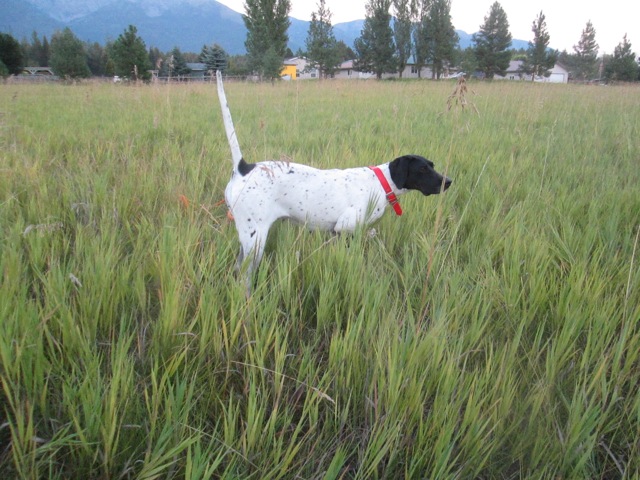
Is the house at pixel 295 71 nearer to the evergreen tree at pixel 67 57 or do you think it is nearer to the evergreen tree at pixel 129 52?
the evergreen tree at pixel 129 52

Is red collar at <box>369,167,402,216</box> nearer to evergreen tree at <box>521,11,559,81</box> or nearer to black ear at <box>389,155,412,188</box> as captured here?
black ear at <box>389,155,412,188</box>

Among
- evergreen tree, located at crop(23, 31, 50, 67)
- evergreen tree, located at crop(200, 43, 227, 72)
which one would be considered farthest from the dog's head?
evergreen tree, located at crop(23, 31, 50, 67)

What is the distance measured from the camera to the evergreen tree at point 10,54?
29859 millimetres

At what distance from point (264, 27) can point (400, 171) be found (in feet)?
95.3

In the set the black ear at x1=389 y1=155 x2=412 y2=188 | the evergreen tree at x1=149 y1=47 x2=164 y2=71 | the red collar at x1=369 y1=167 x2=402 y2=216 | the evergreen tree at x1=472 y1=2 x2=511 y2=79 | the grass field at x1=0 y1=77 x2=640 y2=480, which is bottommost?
the grass field at x1=0 y1=77 x2=640 y2=480

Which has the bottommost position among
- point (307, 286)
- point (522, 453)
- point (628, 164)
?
point (522, 453)

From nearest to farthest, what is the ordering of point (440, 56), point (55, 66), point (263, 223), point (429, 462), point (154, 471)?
point (154, 471)
point (429, 462)
point (263, 223)
point (55, 66)
point (440, 56)

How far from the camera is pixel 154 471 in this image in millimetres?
764

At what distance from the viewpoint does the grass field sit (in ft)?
2.93

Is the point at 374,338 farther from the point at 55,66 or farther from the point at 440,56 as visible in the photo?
the point at 440,56

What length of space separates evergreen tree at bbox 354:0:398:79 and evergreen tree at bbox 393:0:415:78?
131cm

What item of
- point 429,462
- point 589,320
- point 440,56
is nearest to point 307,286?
point 429,462

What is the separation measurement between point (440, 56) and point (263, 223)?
46314mm

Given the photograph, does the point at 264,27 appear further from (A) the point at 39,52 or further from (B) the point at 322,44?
(A) the point at 39,52
